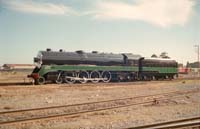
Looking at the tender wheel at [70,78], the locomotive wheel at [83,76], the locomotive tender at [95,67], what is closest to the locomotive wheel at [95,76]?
the locomotive tender at [95,67]

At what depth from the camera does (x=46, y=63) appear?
29.5 metres

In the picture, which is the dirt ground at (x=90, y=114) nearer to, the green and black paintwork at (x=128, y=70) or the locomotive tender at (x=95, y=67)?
the green and black paintwork at (x=128, y=70)

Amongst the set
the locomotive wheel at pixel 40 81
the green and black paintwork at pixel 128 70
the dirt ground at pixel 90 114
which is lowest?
the dirt ground at pixel 90 114

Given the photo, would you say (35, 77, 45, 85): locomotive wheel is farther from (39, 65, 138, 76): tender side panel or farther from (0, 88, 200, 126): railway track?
(0, 88, 200, 126): railway track

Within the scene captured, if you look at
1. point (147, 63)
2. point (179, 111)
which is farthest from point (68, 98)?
point (147, 63)

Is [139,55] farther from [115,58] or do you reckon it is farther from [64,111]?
[64,111]

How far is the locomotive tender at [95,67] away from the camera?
96.7ft

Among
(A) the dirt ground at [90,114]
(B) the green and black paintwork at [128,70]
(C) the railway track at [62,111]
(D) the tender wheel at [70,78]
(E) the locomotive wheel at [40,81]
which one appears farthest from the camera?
(D) the tender wheel at [70,78]

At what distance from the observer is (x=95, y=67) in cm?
3253

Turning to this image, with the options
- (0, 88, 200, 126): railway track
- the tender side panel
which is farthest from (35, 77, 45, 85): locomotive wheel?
(0, 88, 200, 126): railway track

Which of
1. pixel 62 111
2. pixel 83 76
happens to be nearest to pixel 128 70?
pixel 83 76

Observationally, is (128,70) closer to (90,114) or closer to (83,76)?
(83,76)

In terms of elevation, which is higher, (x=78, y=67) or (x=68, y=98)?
(x=78, y=67)

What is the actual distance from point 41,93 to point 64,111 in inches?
284
